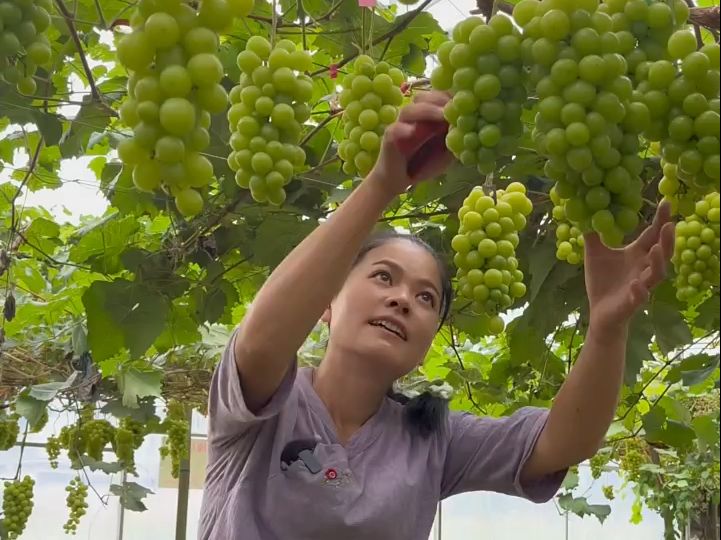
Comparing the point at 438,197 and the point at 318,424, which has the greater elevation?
the point at 438,197

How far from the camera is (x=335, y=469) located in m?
1.30

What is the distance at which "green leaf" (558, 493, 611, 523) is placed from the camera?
4.64 meters

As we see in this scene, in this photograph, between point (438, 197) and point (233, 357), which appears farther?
point (438, 197)

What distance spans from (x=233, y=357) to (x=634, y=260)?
1.79 ft

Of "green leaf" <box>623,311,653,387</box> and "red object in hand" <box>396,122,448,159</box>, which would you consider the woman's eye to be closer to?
"green leaf" <box>623,311,653,387</box>

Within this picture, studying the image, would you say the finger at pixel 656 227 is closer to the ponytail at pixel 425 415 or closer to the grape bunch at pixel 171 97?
the grape bunch at pixel 171 97

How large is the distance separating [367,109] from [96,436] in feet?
11.1

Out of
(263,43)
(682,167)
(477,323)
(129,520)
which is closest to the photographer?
(682,167)

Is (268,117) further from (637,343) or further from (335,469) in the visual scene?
(637,343)

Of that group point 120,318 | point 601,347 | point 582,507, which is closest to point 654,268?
point 601,347

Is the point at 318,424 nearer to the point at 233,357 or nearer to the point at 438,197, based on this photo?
the point at 233,357

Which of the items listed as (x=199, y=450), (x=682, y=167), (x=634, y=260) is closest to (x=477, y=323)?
(x=634, y=260)

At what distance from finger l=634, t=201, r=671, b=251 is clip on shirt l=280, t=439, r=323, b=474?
0.68 metres

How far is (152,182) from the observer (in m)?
0.49
